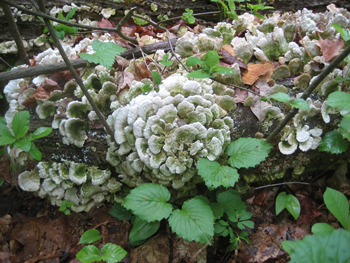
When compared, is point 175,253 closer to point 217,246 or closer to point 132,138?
point 217,246

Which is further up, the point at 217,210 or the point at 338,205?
the point at 338,205

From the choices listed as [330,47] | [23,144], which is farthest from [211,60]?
[23,144]

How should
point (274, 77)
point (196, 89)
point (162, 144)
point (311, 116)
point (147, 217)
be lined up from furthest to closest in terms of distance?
point (274, 77), point (311, 116), point (196, 89), point (162, 144), point (147, 217)

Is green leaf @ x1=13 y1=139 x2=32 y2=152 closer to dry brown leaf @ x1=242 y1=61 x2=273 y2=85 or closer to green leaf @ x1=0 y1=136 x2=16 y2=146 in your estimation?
green leaf @ x1=0 y1=136 x2=16 y2=146

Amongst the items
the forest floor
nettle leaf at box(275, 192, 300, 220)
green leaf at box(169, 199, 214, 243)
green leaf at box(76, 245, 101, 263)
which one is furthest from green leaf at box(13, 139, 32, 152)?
nettle leaf at box(275, 192, 300, 220)

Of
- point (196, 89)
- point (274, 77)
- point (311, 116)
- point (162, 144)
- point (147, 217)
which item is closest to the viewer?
point (147, 217)

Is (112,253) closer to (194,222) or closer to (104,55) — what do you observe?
(194,222)

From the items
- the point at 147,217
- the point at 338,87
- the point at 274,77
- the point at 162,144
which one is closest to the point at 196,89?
the point at 162,144
